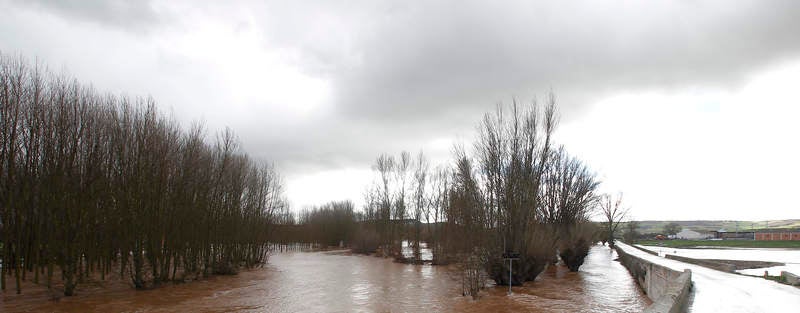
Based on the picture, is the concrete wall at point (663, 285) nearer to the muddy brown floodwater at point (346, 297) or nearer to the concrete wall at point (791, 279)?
the muddy brown floodwater at point (346, 297)

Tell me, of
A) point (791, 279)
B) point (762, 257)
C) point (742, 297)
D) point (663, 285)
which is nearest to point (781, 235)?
point (762, 257)

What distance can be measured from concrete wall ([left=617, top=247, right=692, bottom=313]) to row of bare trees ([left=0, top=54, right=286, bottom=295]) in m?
14.0

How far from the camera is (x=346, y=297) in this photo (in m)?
13.8

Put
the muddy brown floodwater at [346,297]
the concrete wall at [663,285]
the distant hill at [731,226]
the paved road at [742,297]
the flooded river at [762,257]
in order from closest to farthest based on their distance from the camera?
1. the concrete wall at [663,285]
2. the paved road at [742,297]
3. the muddy brown floodwater at [346,297]
4. the flooded river at [762,257]
5. the distant hill at [731,226]

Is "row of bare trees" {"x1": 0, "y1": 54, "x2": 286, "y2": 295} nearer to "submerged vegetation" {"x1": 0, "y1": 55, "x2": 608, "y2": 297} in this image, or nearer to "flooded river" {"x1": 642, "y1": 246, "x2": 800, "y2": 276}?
"submerged vegetation" {"x1": 0, "y1": 55, "x2": 608, "y2": 297}

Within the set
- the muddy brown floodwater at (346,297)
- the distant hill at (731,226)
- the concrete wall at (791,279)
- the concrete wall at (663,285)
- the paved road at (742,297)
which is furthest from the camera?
the distant hill at (731,226)

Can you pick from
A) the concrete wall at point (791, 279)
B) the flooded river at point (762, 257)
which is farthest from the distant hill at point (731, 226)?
the concrete wall at point (791, 279)

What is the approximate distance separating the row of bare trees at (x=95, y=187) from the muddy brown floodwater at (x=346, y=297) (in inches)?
40.1

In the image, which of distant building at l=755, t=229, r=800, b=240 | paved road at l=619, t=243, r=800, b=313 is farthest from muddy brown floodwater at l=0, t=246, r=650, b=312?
distant building at l=755, t=229, r=800, b=240

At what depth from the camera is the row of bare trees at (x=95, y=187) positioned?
40.8ft

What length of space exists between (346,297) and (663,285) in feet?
29.0

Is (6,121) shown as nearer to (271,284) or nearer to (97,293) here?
(97,293)

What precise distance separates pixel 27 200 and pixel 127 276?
14.3 feet

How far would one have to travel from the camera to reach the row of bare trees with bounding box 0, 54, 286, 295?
12.4 metres
